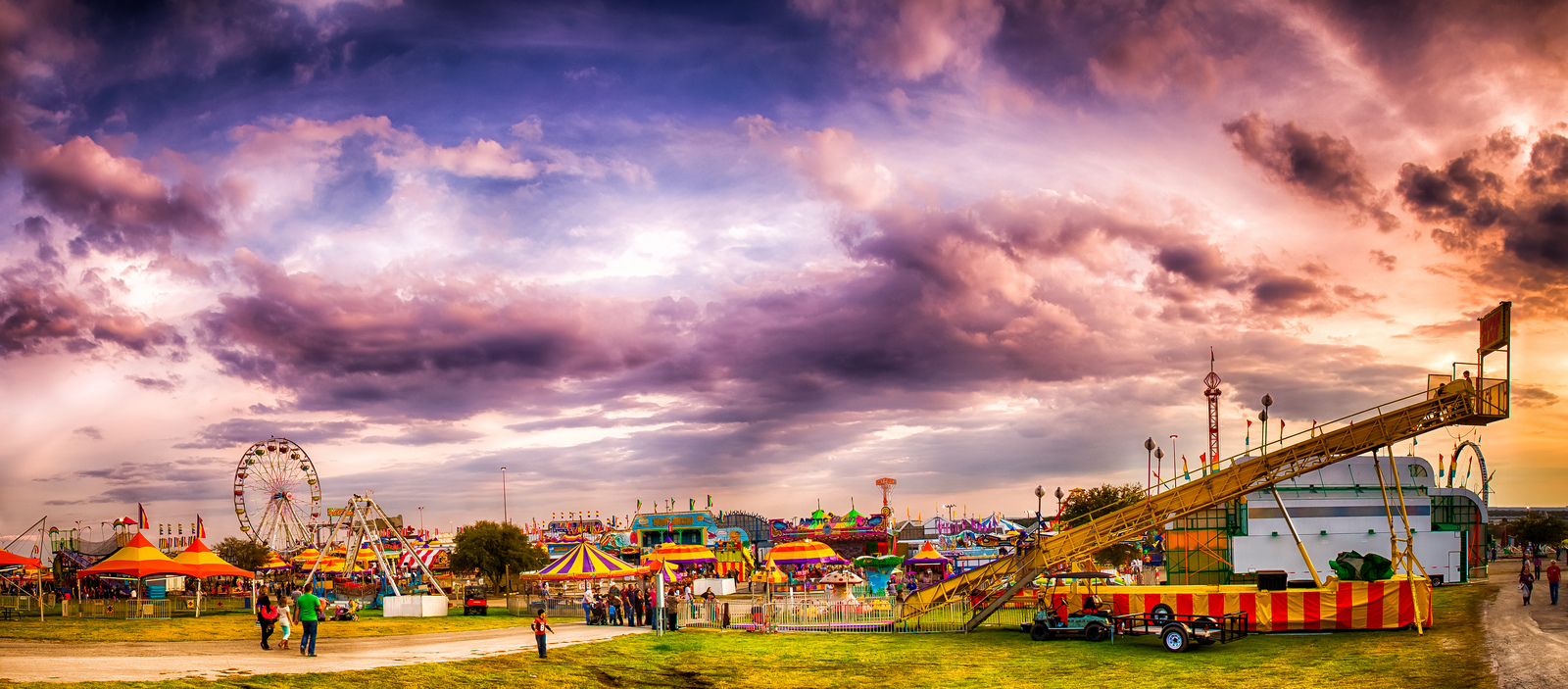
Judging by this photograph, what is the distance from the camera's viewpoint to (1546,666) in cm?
2083

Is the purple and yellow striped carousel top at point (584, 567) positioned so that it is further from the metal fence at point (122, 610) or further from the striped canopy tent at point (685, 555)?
the striped canopy tent at point (685, 555)

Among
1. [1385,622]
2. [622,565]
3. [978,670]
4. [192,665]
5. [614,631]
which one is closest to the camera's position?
[192,665]

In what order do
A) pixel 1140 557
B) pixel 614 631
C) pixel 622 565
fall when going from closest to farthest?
pixel 614 631
pixel 622 565
pixel 1140 557

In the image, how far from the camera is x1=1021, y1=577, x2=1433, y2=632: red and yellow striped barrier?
28844mm

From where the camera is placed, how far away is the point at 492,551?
62125 mm

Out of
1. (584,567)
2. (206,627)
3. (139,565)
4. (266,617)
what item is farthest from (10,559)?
(266,617)

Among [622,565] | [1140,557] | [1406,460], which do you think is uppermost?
[1406,460]

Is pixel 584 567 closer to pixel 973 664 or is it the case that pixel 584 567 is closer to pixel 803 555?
pixel 803 555

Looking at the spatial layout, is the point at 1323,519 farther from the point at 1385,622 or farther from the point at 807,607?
the point at 807,607

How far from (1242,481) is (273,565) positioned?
3048 inches

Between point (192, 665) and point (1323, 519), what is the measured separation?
53.9 meters

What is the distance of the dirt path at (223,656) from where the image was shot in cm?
2017

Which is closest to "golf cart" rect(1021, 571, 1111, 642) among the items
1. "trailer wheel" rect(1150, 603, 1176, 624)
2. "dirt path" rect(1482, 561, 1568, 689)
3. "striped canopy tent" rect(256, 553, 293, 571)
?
"trailer wheel" rect(1150, 603, 1176, 624)

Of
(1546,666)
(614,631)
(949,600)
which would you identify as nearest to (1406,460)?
(949,600)
